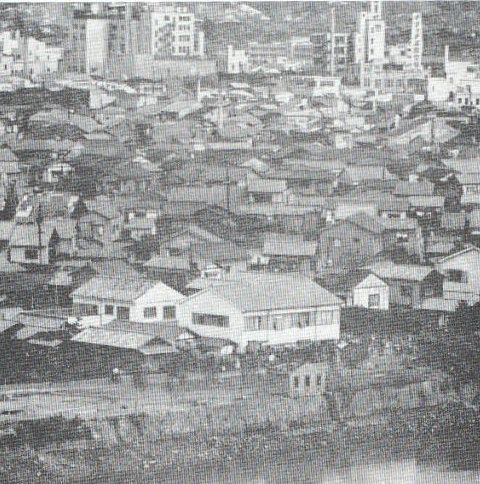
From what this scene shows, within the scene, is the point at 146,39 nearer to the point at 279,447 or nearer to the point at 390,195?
the point at 390,195

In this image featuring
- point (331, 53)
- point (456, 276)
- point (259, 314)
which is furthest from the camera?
point (331, 53)

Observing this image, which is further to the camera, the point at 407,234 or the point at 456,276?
the point at 407,234

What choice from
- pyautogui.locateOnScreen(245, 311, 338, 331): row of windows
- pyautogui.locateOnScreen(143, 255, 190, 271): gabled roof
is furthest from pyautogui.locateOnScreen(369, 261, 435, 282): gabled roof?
pyautogui.locateOnScreen(143, 255, 190, 271): gabled roof

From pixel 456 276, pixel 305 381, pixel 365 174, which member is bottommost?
pixel 305 381

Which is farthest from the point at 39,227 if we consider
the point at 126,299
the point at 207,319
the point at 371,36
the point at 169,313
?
the point at 371,36

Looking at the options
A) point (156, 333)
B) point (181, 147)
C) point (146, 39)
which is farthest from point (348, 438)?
point (146, 39)

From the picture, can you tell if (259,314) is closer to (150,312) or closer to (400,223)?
(150,312)
